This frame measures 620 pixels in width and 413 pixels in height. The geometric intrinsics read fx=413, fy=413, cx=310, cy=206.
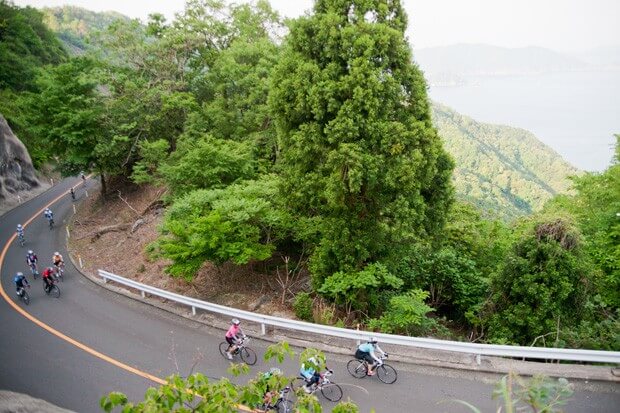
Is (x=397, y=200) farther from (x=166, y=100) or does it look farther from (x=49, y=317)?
(x=166, y=100)

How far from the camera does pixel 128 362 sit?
1073cm

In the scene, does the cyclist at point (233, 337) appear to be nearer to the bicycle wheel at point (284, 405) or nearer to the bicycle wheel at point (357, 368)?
the bicycle wheel at point (284, 405)

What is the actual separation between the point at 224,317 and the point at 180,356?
6.90 ft

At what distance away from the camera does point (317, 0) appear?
1168 centimetres

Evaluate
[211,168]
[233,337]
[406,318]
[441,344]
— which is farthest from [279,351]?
[211,168]

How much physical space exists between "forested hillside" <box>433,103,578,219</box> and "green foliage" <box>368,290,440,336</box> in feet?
172

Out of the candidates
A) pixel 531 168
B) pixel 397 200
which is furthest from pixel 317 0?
pixel 531 168

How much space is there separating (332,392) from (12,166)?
37006 millimetres

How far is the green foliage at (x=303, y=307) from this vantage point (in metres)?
12.3

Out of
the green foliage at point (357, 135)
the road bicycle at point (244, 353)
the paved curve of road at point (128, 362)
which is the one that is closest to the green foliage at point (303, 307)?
the green foliage at point (357, 135)

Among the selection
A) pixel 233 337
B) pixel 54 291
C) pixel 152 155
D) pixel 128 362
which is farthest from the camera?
pixel 152 155

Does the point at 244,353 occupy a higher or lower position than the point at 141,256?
higher

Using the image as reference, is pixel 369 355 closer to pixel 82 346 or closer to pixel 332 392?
pixel 332 392

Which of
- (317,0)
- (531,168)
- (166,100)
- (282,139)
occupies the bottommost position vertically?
(531,168)
